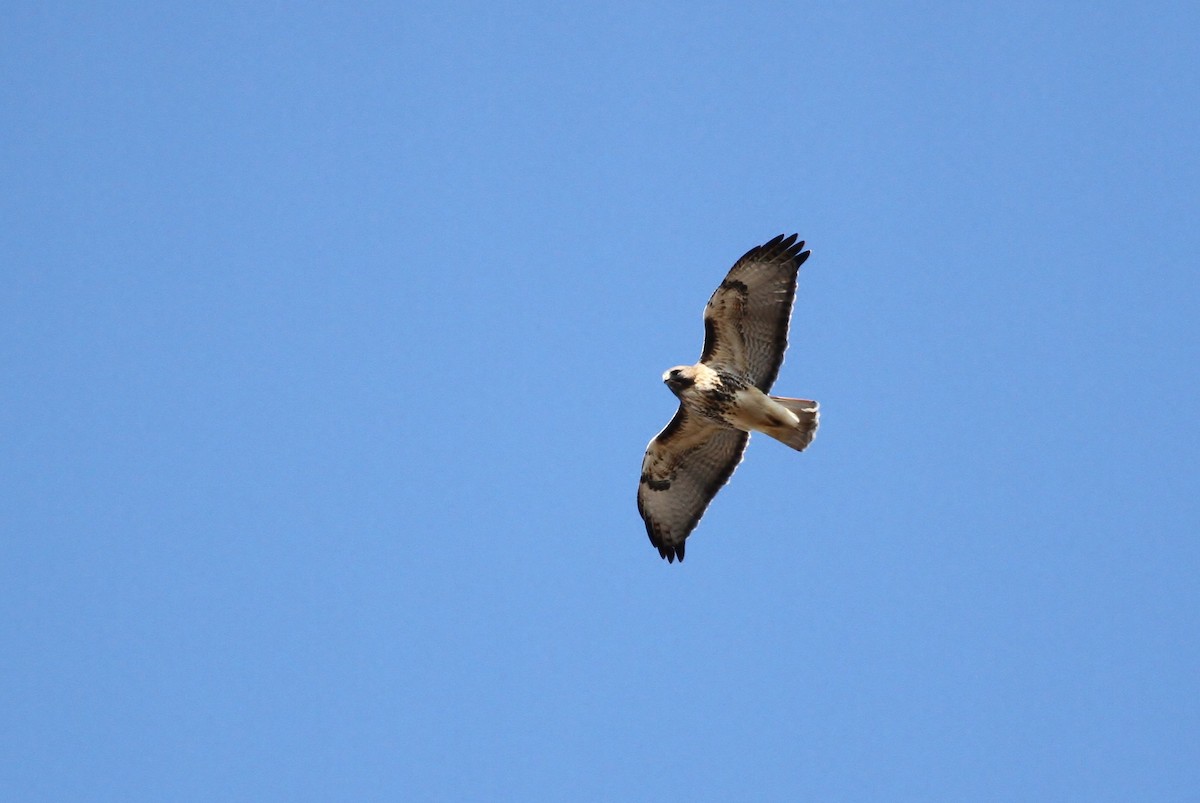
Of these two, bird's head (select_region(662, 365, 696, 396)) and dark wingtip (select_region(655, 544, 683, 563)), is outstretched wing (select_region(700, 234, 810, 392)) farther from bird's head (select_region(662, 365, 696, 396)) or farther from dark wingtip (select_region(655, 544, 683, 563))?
dark wingtip (select_region(655, 544, 683, 563))

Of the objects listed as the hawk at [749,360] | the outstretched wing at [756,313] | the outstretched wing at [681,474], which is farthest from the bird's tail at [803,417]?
the outstretched wing at [681,474]

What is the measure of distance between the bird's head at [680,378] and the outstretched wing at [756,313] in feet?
0.84

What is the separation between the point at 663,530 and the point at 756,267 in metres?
2.94

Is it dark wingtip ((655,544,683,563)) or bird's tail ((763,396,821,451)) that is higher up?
bird's tail ((763,396,821,451))

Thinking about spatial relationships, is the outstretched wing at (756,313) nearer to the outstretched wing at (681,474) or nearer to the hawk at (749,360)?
the hawk at (749,360)

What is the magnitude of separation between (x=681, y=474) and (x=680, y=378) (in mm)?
1374

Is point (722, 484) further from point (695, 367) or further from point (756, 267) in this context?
point (756, 267)

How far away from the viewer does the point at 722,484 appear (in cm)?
1239

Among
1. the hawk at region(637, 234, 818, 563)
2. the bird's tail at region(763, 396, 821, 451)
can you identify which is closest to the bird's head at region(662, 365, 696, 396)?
the hawk at region(637, 234, 818, 563)

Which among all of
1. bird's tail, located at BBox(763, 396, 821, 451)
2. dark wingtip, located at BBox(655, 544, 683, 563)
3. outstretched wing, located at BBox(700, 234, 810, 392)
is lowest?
dark wingtip, located at BBox(655, 544, 683, 563)

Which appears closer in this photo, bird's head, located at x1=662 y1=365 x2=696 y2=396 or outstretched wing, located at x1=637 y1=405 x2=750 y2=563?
bird's head, located at x1=662 y1=365 x2=696 y2=396

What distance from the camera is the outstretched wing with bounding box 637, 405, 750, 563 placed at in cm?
1212

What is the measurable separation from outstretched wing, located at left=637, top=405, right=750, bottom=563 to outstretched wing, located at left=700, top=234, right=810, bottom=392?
739 millimetres

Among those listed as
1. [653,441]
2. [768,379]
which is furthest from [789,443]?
[653,441]
